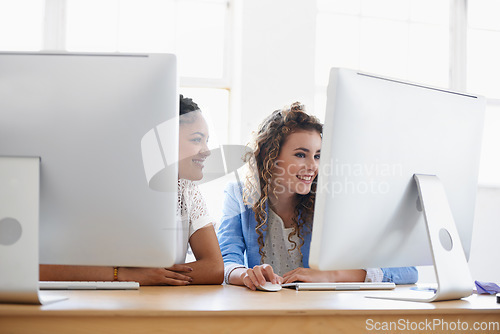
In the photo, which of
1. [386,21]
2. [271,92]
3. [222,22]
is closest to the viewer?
[271,92]

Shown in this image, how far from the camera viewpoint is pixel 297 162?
6.19ft

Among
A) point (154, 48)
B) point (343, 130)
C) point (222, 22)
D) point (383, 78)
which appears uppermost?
point (222, 22)

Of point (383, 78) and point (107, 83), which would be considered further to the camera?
point (383, 78)

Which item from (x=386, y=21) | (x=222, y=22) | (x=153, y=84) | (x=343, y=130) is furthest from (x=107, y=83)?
(x=386, y=21)

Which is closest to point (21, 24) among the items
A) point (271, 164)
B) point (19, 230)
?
point (271, 164)

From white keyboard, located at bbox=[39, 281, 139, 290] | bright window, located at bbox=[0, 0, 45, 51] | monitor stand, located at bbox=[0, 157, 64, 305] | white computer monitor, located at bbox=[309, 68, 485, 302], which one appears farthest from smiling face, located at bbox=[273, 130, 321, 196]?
bright window, located at bbox=[0, 0, 45, 51]

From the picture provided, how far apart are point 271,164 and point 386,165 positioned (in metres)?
0.86

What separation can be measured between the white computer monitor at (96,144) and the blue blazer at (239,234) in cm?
72

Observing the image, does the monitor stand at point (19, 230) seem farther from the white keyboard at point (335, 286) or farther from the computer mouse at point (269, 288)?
the white keyboard at point (335, 286)

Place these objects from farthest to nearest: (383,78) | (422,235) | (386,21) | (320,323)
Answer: (386,21) < (422,235) < (383,78) < (320,323)

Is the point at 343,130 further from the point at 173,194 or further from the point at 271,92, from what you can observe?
the point at 271,92

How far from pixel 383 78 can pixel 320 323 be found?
1.70ft

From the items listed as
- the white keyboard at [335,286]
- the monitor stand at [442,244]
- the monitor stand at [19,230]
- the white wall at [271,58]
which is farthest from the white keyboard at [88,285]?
the white wall at [271,58]

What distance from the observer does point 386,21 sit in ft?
11.7
